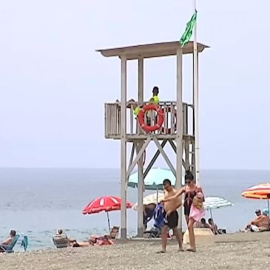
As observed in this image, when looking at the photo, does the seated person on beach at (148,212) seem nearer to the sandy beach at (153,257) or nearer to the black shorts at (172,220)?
the sandy beach at (153,257)

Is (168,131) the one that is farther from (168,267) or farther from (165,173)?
(168,267)

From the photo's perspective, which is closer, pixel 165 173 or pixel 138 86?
pixel 138 86

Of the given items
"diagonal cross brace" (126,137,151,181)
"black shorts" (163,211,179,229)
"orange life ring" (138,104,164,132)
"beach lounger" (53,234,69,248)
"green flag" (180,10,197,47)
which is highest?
"green flag" (180,10,197,47)

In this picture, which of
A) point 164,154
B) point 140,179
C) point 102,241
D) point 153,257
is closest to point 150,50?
point 164,154

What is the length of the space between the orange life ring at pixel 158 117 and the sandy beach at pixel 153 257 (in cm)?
287

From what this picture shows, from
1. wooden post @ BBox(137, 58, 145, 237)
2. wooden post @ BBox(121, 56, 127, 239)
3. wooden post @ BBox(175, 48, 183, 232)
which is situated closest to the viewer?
wooden post @ BBox(175, 48, 183, 232)

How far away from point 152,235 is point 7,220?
36.8 m

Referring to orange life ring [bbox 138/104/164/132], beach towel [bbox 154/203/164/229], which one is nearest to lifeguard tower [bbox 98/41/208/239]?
orange life ring [bbox 138/104/164/132]

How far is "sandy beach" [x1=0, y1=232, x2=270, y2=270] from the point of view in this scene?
15.0 meters

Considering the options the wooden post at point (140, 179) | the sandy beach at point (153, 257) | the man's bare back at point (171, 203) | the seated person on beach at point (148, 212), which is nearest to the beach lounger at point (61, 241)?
the seated person on beach at point (148, 212)

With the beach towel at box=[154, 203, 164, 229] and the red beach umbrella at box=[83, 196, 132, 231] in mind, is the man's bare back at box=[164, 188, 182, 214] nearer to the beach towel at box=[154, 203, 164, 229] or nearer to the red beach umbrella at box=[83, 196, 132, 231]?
the beach towel at box=[154, 203, 164, 229]

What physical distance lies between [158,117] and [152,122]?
193 millimetres

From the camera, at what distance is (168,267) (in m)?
14.6

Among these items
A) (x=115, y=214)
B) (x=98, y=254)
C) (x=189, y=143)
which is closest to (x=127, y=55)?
(x=189, y=143)
